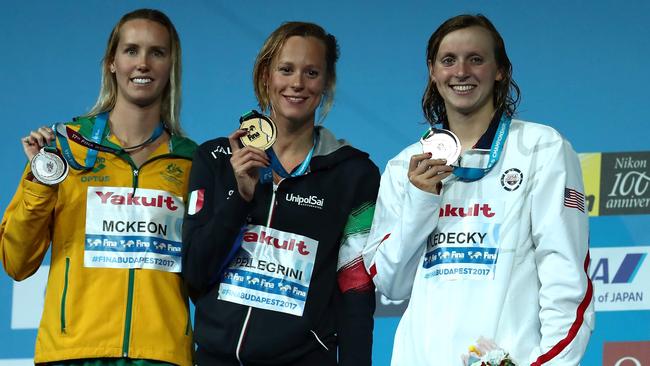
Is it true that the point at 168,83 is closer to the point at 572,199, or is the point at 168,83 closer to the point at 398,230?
the point at 398,230

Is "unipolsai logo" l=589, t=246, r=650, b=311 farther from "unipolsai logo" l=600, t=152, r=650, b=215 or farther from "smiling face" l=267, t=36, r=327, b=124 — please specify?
"smiling face" l=267, t=36, r=327, b=124

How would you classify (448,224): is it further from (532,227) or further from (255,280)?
(255,280)

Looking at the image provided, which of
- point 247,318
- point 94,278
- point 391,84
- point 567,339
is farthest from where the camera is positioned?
point 391,84

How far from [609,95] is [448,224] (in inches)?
76.4

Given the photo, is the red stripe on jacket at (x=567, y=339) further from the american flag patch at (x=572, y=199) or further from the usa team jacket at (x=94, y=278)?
the usa team jacket at (x=94, y=278)

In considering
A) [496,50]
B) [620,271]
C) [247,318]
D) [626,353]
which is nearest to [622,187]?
[620,271]

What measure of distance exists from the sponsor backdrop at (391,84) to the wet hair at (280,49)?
1207 mm

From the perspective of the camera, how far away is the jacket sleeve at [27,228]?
2625 mm

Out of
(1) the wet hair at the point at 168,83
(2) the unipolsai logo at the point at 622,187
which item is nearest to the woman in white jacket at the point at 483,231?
(1) the wet hair at the point at 168,83

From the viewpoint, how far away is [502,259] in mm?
2391

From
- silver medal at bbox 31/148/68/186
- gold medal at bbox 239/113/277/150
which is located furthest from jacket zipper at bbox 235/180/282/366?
silver medal at bbox 31/148/68/186

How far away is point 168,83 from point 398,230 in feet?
2.69

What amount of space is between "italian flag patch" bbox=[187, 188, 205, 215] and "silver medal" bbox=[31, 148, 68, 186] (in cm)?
32

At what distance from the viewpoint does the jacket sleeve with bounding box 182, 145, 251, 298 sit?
2555 mm
